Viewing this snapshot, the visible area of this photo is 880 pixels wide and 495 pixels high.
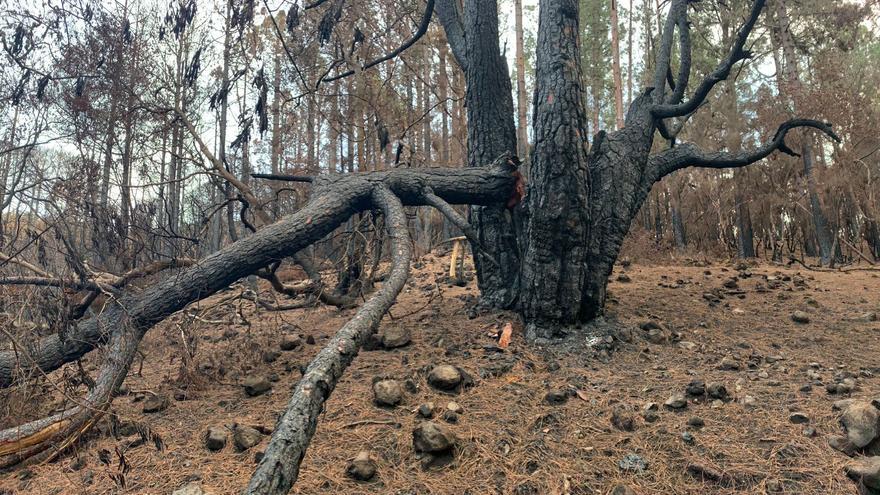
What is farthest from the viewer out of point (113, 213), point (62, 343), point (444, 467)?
point (113, 213)

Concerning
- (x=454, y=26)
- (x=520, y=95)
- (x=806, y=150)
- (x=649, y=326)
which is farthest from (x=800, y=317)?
(x=520, y=95)

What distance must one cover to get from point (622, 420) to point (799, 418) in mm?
863

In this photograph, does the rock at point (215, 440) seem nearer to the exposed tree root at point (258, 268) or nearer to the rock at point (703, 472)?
the exposed tree root at point (258, 268)

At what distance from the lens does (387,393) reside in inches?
106

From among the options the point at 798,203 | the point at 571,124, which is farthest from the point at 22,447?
the point at 798,203

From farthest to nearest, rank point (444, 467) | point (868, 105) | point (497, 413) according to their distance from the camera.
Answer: point (868, 105), point (497, 413), point (444, 467)

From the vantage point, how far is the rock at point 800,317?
388cm

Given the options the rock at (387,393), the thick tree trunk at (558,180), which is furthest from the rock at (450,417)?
the thick tree trunk at (558,180)

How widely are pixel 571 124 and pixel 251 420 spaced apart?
289 centimetres

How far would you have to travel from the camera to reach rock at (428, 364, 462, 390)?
2818 mm

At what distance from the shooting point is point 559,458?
2170mm

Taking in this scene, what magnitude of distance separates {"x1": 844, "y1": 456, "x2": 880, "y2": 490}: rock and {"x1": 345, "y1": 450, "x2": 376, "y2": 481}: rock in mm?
2020

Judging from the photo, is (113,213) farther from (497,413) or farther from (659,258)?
(659,258)

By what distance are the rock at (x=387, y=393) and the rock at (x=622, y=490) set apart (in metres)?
1.23
